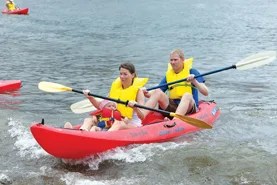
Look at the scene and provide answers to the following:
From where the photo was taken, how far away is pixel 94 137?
5387 millimetres

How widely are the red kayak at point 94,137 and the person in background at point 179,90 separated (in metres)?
0.26

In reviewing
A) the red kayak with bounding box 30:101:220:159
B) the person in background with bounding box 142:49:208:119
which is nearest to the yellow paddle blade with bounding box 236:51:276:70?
the person in background with bounding box 142:49:208:119

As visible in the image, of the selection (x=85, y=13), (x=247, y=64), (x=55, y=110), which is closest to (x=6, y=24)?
(x=85, y=13)

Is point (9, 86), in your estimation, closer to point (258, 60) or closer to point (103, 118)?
point (103, 118)

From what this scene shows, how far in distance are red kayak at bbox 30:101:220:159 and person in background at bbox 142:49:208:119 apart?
26cm

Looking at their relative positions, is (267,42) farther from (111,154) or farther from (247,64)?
(111,154)

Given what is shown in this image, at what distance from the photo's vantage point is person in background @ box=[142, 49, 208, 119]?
6.67 meters

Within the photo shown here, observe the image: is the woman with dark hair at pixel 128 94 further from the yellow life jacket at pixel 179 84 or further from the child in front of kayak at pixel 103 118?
the yellow life jacket at pixel 179 84

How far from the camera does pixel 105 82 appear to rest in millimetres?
11625

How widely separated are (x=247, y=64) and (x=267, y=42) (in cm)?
1275

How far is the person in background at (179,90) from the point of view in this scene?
6.67m

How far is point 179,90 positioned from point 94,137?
2059mm

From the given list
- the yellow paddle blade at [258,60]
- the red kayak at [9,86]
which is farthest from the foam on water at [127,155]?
the red kayak at [9,86]

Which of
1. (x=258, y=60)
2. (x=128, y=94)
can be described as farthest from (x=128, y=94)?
(x=258, y=60)
